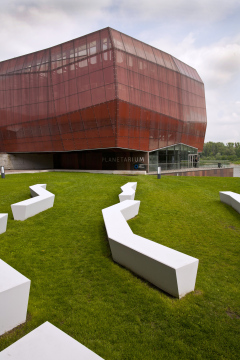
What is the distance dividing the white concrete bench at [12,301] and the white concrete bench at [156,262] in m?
2.19

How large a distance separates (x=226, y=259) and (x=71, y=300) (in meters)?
4.07

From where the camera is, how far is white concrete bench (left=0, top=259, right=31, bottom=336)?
367 cm

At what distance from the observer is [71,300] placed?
14.5 feet

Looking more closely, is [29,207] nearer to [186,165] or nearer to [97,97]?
[97,97]

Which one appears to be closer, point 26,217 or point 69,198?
point 26,217

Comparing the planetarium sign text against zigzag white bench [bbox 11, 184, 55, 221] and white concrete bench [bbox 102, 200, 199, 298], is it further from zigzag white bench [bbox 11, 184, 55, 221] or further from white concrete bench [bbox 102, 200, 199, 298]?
white concrete bench [bbox 102, 200, 199, 298]

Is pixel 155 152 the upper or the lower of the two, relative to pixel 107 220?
upper

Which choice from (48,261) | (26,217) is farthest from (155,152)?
(48,261)

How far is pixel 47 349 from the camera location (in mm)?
2998

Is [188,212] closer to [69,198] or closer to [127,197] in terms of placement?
[127,197]

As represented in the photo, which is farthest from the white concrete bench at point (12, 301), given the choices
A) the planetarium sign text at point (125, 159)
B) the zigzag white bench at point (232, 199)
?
the planetarium sign text at point (125, 159)

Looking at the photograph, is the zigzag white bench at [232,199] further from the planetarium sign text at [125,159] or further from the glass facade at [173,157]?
the planetarium sign text at [125,159]

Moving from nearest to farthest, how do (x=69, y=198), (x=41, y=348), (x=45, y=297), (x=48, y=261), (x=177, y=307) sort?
(x=41, y=348) < (x=177, y=307) < (x=45, y=297) < (x=48, y=261) < (x=69, y=198)

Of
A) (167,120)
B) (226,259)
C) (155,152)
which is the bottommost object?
(226,259)
